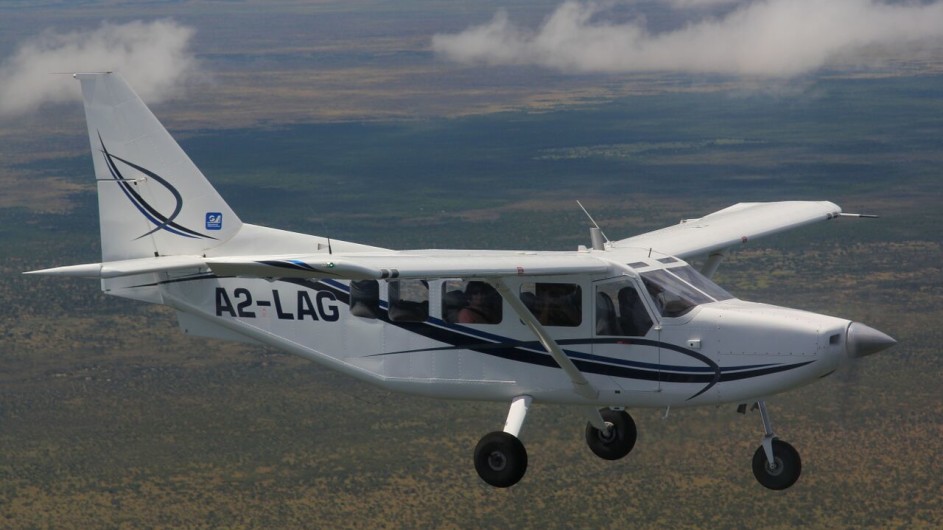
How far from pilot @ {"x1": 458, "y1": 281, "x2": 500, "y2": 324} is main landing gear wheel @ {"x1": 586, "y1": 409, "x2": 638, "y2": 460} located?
11.8ft

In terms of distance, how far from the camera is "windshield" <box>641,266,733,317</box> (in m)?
25.0

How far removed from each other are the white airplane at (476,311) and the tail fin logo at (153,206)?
0.02 m

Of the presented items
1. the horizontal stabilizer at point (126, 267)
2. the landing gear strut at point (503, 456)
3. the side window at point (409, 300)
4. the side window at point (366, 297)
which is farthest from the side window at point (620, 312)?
the horizontal stabilizer at point (126, 267)

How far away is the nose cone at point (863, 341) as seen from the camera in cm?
2375

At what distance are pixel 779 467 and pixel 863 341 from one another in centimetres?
317

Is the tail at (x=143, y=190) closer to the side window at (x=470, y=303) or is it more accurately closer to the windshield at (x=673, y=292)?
the side window at (x=470, y=303)

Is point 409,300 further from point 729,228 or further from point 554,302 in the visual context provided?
point 729,228

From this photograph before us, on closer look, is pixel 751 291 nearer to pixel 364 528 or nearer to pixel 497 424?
pixel 497 424

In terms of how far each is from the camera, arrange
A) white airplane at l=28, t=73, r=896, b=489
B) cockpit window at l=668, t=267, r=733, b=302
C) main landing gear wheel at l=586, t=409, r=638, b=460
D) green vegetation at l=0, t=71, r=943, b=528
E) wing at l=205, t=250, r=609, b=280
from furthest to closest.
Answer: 1. green vegetation at l=0, t=71, r=943, b=528
2. main landing gear wheel at l=586, t=409, r=638, b=460
3. cockpit window at l=668, t=267, r=733, b=302
4. white airplane at l=28, t=73, r=896, b=489
5. wing at l=205, t=250, r=609, b=280

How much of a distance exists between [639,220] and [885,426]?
77.8 metres

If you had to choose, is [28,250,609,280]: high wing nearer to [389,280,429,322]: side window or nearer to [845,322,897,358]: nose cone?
[389,280,429,322]: side window

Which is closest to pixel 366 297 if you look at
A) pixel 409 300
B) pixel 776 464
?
pixel 409 300

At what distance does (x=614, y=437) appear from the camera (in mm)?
28188

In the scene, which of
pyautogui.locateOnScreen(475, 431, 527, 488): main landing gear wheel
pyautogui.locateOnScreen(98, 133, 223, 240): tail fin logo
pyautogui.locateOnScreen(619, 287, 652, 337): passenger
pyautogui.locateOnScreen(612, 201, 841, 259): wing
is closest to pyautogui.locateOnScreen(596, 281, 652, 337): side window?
pyautogui.locateOnScreen(619, 287, 652, 337): passenger
